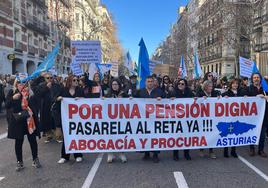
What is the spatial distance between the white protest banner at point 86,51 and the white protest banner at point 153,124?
4.86 metres

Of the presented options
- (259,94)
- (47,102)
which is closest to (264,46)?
(259,94)

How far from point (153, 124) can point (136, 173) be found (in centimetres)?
114

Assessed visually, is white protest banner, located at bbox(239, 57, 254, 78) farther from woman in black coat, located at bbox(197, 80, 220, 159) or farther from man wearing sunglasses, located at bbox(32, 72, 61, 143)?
man wearing sunglasses, located at bbox(32, 72, 61, 143)

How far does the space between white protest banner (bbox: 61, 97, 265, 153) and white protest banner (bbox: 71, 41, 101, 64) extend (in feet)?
15.9

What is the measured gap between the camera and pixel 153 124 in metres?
6.06

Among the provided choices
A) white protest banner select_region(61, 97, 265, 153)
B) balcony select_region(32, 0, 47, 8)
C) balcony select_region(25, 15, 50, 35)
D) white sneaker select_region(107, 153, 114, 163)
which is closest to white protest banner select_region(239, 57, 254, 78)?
white protest banner select_region(61, 97, 265, 153)

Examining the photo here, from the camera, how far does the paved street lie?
4.84 m

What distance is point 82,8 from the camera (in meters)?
57.0

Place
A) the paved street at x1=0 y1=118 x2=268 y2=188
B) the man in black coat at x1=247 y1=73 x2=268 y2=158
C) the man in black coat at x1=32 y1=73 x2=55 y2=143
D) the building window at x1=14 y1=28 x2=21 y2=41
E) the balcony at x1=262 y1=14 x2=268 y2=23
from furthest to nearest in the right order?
the balcony at x1=262 y1=14 x2=268 y2=23 → the building window at x1=14 y1=28 x2=21 y2=41 → the man in black coat at x1=32 y1=73 x2=55 y2=143 → the man in black coat at x1=247 y1=73 x2=268 y2=158 → the paved street at x1=0 y1=118 x2=268 y2=188

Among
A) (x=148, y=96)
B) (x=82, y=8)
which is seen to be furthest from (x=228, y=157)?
(x=82, y=8)

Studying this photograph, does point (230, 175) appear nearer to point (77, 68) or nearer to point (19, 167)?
point (19, 167)

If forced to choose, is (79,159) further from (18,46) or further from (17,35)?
(17,35)

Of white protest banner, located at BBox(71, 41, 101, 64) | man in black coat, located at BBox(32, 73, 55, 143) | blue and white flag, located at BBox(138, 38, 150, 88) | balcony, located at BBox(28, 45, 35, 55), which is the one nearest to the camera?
blue and white flag, located at BBox(138, 38, 150, 88)

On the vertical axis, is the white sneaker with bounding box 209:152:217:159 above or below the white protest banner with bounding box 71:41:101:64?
below
